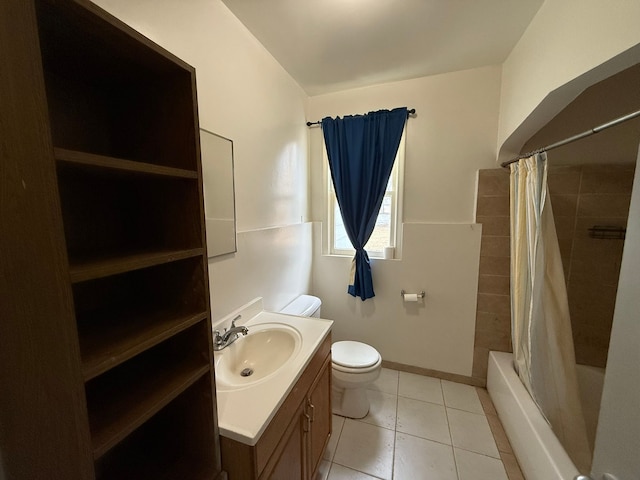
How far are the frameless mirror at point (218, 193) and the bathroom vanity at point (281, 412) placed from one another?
1.69 ft

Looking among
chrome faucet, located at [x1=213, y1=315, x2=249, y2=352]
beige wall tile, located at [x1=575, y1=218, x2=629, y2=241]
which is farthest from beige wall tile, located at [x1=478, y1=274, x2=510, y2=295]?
chrome faucet, located at [x1=213, y1=315, x2=249, y2=352]

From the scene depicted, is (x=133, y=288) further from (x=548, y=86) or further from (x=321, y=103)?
(x=321, y=103)

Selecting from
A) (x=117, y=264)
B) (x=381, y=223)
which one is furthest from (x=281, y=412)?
(x=381, y=223)

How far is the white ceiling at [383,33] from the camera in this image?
4.29 ft

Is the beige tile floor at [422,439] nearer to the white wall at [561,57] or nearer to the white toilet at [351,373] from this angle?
the white toilet at [351,373]

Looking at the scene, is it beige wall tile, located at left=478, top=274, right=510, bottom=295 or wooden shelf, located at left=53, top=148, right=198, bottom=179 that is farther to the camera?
beige wall tile, located at left=478, top=274, right=510, bottom=295

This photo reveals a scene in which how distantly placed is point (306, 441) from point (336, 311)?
1.36m

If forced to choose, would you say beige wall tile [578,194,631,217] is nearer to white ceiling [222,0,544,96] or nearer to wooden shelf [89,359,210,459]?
white ceiling [222,0,544,96]

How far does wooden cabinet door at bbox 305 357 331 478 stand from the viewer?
47.5 inches

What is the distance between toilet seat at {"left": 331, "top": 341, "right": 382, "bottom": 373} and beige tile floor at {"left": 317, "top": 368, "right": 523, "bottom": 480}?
420 millimetres

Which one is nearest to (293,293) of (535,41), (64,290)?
(64,290)

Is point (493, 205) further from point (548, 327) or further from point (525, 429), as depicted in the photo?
point (525, 429)

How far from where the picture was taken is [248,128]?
1.52 meters

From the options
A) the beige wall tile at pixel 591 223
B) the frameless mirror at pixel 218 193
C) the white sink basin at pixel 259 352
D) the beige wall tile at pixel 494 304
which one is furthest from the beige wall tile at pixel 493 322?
the frameless mirror at pixel 218 193
